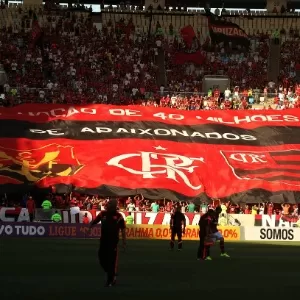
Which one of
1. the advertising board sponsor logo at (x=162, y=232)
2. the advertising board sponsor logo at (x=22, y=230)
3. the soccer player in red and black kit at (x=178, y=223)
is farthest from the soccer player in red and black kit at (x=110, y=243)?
the advertising board sponsor logo at (x=162, y=232)

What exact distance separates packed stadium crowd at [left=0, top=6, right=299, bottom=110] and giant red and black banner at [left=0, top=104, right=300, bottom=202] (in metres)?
3.85

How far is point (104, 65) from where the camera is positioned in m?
64.4

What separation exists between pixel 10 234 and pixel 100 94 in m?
24.7

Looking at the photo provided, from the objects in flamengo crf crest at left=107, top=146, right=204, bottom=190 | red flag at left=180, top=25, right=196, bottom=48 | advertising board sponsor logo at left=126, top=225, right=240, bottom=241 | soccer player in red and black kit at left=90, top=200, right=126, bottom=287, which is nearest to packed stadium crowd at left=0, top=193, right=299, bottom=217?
flamengo crf crest at left=107, top=146, right=204, bottom=190

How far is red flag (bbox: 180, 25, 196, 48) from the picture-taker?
6969cm

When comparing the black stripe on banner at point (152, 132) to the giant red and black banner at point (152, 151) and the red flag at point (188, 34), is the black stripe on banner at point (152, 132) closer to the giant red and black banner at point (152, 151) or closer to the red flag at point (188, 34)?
the giant red and black banner at point (152, 151)

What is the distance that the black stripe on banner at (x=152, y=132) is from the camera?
171ft

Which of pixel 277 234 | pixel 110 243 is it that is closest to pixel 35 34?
pixel 277 234

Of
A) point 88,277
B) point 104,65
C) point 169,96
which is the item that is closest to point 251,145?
point 169,96

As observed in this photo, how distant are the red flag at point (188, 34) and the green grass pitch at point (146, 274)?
4095 cm

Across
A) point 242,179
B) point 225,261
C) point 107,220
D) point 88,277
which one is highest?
point 107,220

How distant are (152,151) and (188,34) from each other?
21.3 meters

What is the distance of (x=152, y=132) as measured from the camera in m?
53.3

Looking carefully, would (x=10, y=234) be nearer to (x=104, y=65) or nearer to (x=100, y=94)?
(x=100, y=94)
